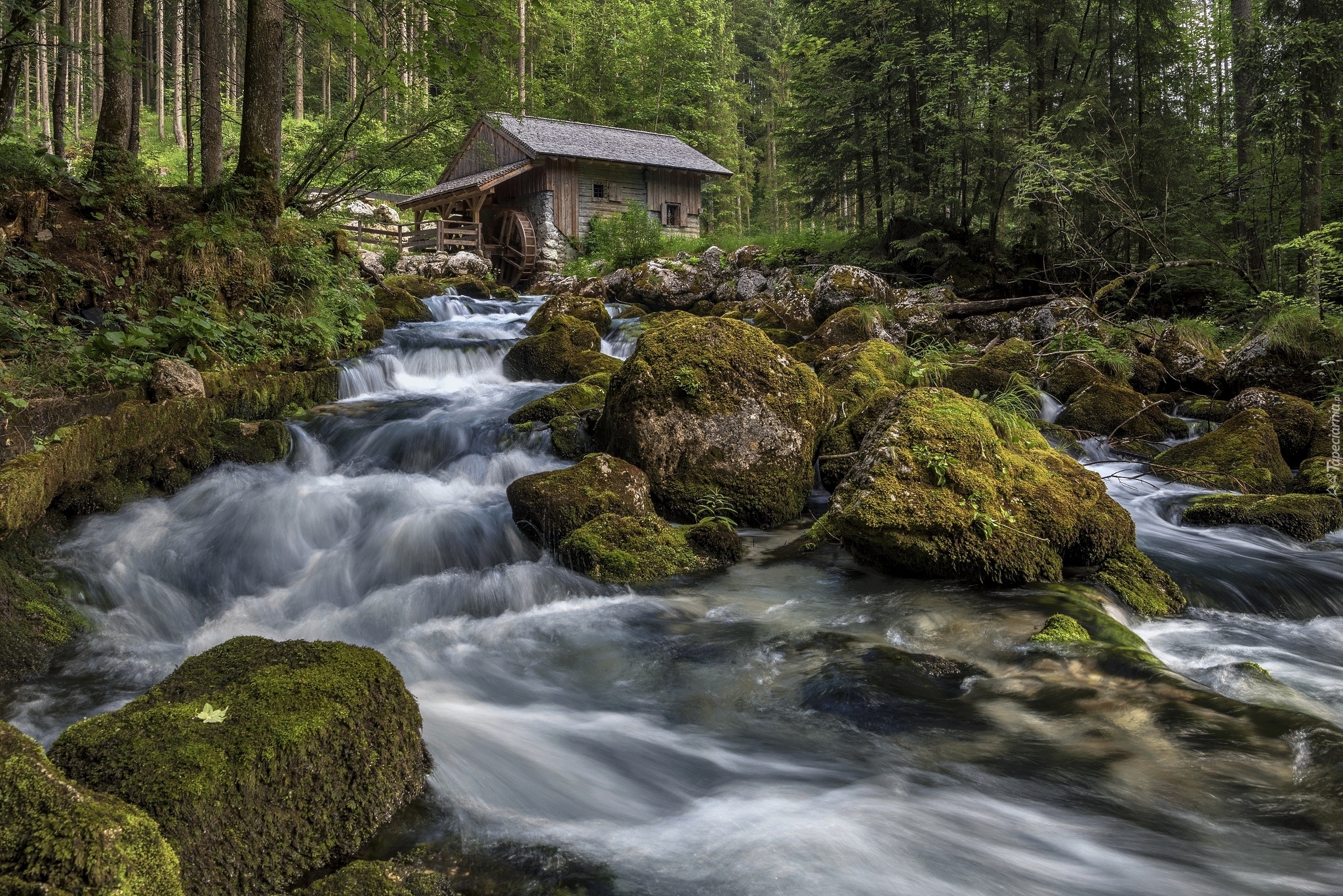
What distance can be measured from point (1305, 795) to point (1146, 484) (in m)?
5.66

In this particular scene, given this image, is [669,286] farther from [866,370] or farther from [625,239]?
[866,370]

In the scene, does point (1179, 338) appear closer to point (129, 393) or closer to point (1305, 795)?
point (1305, 795)

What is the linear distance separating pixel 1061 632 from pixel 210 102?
12.3 meters

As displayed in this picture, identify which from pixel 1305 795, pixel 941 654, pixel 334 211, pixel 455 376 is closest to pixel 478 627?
pixel 941 654

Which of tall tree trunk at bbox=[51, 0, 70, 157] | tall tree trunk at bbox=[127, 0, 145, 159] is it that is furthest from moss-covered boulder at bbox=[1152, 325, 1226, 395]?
tall tree trunk at bbox=[51, 0, 70, 157]

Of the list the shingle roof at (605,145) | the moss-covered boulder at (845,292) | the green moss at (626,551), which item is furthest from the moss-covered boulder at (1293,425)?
the shingle roof at (605,145)

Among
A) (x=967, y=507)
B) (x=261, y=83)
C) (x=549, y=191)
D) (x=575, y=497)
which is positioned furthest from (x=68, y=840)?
(x=549, y=191)

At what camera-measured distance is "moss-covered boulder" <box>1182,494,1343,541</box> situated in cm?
637

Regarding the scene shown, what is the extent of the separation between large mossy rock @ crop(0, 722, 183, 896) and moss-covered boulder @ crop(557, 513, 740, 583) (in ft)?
12.7

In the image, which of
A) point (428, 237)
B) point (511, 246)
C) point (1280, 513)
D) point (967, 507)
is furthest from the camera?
point (428, 237)

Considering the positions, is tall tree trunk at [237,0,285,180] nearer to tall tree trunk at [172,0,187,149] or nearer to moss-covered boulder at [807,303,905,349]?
moss-covered boulder at [807,303,905,349]

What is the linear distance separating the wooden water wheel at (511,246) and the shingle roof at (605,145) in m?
2.71

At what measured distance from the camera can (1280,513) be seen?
6.40 m

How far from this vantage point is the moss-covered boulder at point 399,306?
1455 centimetres
